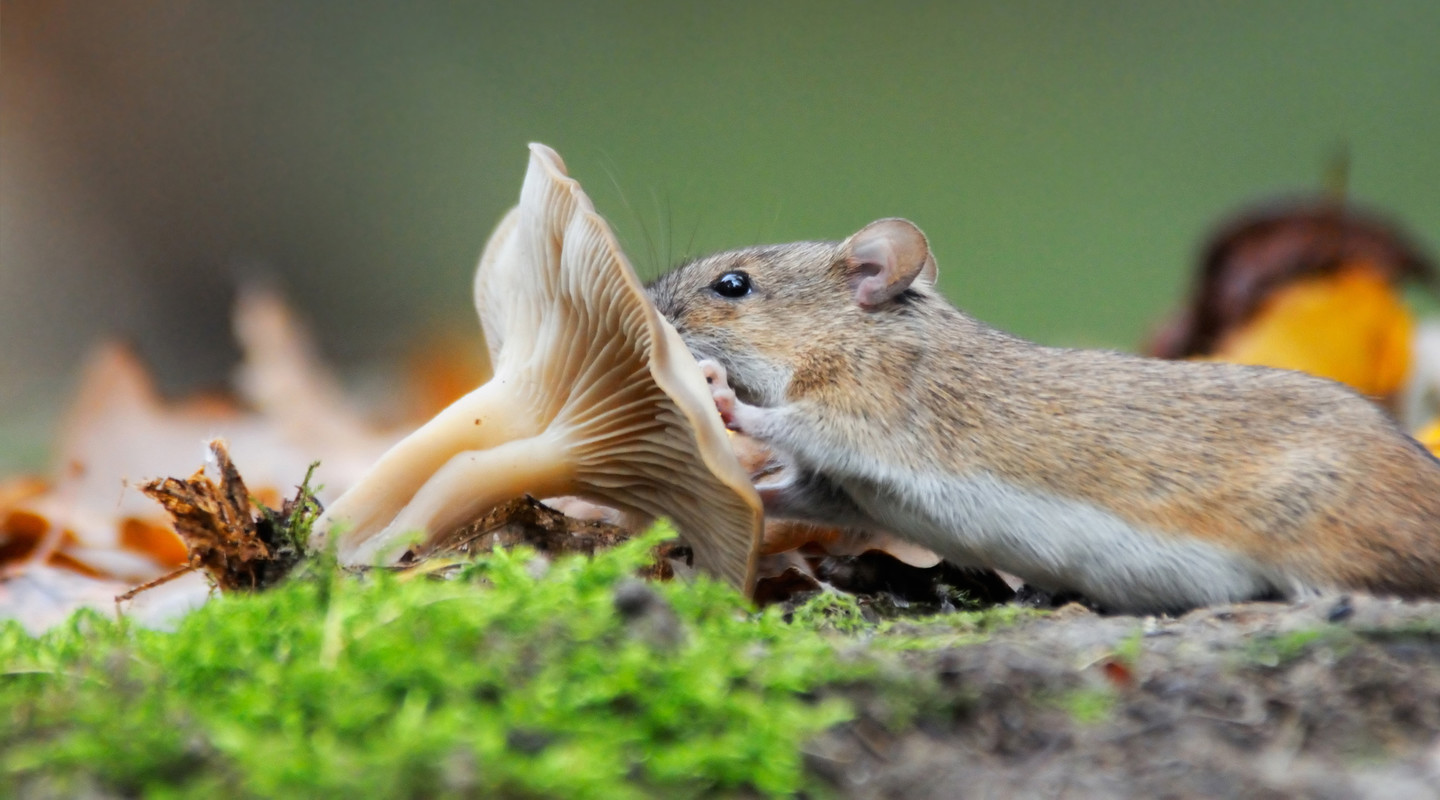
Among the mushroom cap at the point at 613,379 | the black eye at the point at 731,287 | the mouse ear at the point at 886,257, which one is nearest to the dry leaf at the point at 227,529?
the mushroom cap at the point at 613,379

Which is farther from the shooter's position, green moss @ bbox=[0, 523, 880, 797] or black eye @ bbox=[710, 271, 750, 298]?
black eye @ bbox=[710, 271, 750, 298]

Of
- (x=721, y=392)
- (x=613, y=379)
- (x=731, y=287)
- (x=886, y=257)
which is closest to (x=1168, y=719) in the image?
(x=613, y=379)

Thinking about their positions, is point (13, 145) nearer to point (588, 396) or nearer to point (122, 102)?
point (122, 102)

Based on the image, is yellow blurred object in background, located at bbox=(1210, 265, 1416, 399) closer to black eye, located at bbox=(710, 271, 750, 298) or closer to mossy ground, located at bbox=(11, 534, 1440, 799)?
black eye, located at bbox=(710, 271, 750, 298)

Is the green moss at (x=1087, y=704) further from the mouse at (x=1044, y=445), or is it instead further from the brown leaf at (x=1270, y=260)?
the brown leaf at (x=1270, y=260)

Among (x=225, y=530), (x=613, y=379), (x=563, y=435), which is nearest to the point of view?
(x=225, y=530)

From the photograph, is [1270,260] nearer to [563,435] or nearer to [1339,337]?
[1339,337]

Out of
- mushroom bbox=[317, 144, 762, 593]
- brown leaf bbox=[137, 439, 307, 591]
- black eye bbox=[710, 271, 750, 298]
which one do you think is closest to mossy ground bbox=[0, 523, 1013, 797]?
brown leaf bbox=[137, 439, 307, 591]
